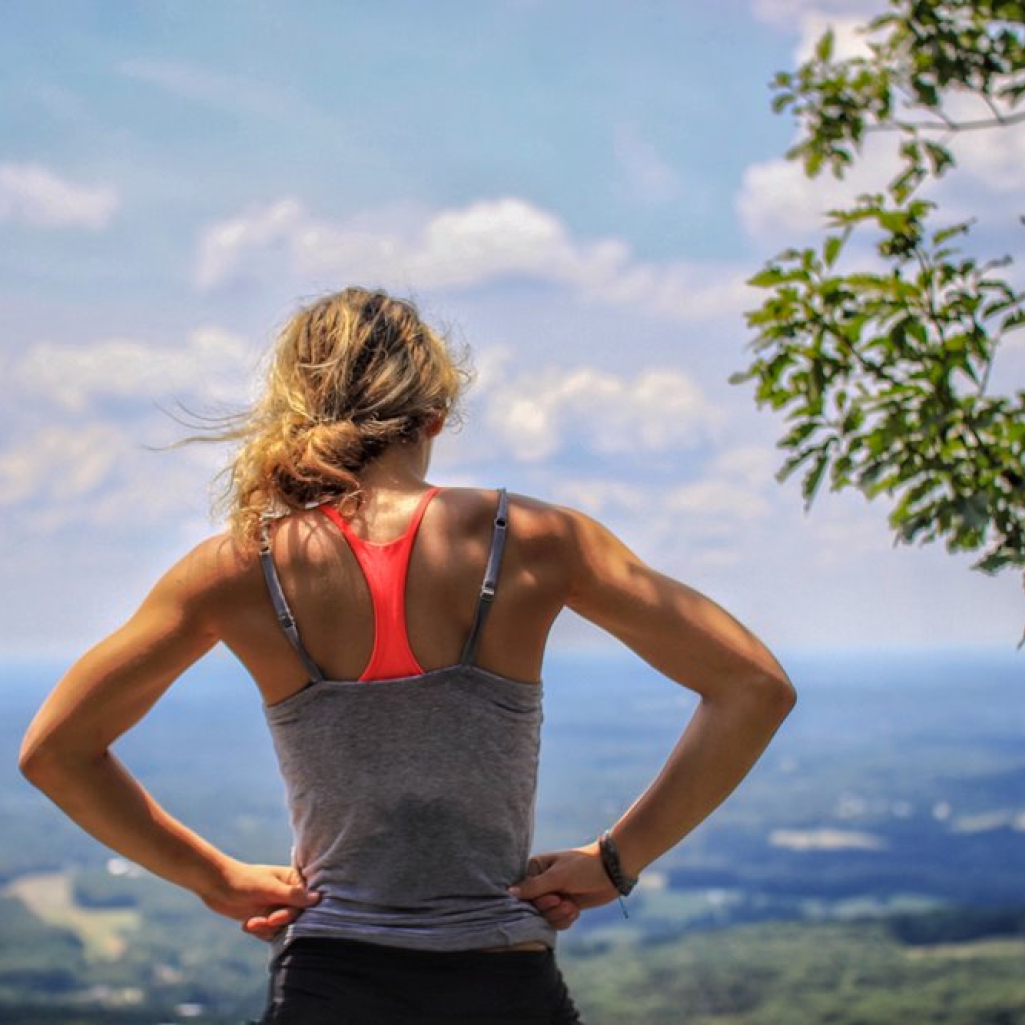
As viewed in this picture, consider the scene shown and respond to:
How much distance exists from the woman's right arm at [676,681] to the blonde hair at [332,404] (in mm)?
249

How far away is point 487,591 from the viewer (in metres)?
1.80

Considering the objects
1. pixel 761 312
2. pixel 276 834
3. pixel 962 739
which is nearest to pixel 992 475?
pixel 761 312

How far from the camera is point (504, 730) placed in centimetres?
182

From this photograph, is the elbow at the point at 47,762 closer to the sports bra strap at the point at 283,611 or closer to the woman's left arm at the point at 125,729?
the woman's left arm at the point at 125,729

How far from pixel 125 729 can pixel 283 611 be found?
278mm

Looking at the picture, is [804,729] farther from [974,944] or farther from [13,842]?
[13,842]

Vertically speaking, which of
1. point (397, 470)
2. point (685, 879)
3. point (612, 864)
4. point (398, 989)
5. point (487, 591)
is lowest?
point (398, 989)

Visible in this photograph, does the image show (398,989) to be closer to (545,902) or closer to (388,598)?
(545,902)

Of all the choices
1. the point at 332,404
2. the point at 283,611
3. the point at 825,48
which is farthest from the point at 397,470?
the point at 825,48

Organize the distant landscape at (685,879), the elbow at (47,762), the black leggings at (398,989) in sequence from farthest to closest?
the distant landscape at (685,879)
the elbow at (47,762)
the black leggings at (398,989)

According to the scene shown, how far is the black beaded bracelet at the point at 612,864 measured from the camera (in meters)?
2.00

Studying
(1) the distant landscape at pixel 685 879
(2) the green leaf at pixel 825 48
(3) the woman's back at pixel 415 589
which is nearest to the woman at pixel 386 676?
(3) the woman's back at pixel 415 589

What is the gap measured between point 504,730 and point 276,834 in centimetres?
2553

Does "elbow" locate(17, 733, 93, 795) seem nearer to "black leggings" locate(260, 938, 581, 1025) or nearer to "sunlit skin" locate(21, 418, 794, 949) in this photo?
"sunlit skin" locate(21, 418, 794, 949)
